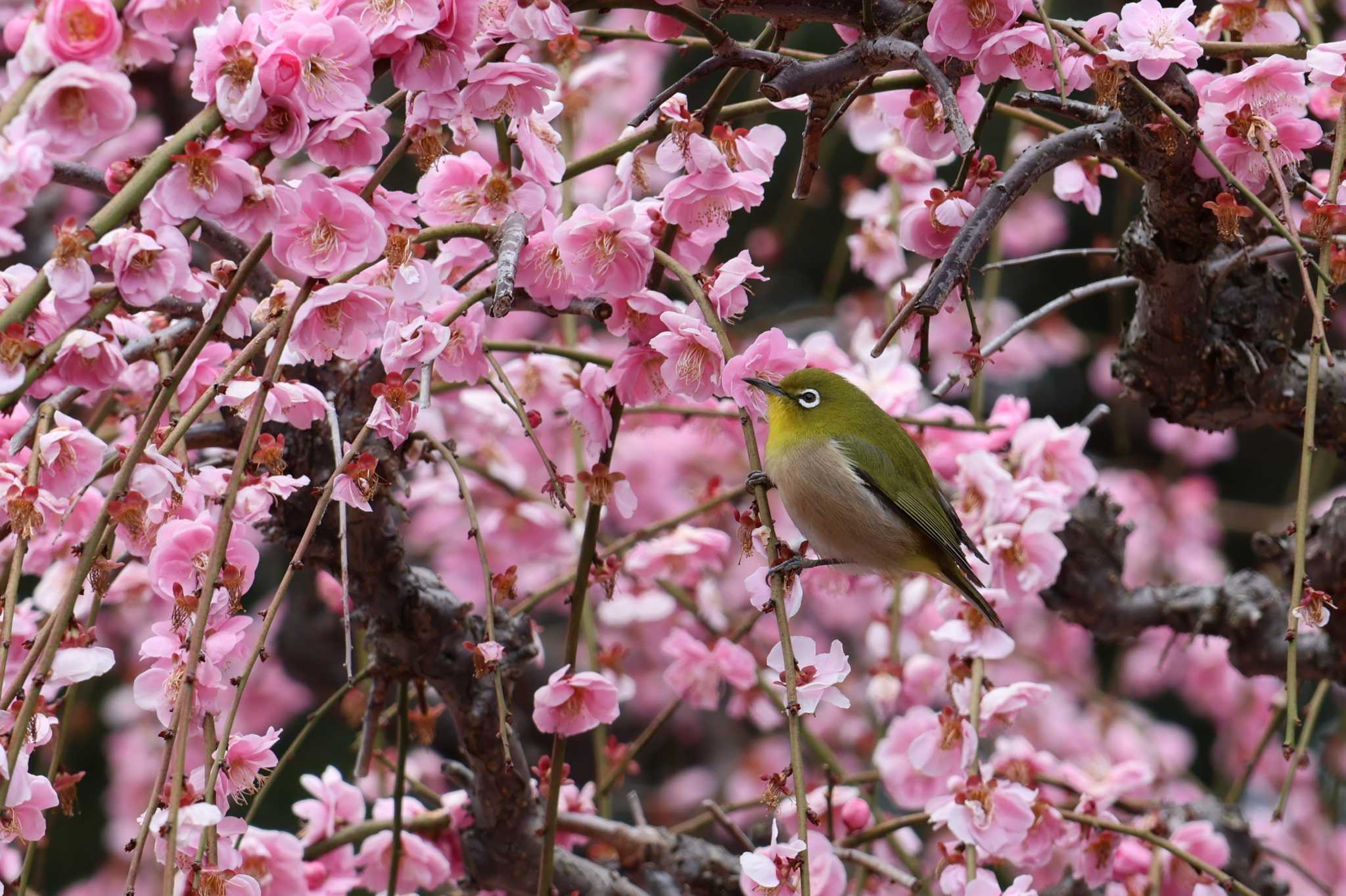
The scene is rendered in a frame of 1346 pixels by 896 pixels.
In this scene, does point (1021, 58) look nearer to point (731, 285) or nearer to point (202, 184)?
point (731, 285)

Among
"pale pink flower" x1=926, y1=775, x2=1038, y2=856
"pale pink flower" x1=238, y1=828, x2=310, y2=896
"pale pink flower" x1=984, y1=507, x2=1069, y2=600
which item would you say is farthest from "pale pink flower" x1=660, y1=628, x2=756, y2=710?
"pale pink flower" x1=238, y1=828, x2=310, y2=896

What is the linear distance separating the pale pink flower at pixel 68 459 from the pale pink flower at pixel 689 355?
0.57 m

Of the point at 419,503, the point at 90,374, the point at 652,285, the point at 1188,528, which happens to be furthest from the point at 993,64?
the point at 1188,528

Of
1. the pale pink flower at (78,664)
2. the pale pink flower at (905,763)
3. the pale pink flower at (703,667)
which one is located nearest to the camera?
the pale pink flower at (78,664)

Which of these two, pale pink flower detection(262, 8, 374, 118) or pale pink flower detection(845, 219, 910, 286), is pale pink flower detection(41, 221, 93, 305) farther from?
pale pink flower detection(845, 219, 910, 286)

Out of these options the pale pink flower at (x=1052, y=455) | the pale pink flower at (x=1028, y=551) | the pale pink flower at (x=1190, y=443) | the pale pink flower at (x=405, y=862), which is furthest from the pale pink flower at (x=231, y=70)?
the pale pink flower at (x=1190, y=443)

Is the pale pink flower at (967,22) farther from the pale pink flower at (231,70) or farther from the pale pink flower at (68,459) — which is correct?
the pale pink flower at (68,459)

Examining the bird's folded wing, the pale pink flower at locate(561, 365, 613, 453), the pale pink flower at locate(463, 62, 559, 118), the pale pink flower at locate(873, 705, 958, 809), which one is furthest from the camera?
the pale pink flower at locate(873, 705, 958, 809)

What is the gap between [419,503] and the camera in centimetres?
395

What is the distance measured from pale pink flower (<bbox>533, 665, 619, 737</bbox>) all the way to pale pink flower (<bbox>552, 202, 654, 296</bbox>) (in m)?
0.46

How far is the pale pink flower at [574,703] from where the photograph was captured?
5.08 feet

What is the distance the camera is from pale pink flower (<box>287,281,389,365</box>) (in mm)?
1304

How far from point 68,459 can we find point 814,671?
2.50ft

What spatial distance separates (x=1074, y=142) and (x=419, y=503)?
2808 mm
